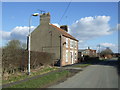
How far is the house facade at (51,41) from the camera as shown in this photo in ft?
88.4

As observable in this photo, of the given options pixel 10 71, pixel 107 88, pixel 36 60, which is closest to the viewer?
pixel 107 88

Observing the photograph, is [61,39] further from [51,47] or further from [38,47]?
[38,47]

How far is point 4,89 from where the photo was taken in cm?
793

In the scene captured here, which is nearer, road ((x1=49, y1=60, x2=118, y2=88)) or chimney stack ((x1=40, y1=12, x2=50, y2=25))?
road ((x1=49, y1=60, x2=118, y2=88))

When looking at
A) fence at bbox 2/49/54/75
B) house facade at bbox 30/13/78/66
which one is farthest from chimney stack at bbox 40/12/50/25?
fence at bbox 2/49/54/75

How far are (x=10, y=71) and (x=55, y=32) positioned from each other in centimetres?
1566

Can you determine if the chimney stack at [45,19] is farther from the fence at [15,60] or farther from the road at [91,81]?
the road at [91,81]

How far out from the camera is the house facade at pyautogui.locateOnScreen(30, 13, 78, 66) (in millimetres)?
26938

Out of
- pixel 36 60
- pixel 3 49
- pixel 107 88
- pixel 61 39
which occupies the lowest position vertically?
pixel 107 88

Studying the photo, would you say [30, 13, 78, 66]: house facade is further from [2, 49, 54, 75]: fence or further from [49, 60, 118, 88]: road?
[49, 60, 118, 88]: road

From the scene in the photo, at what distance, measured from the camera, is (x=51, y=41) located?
2766 centimetres

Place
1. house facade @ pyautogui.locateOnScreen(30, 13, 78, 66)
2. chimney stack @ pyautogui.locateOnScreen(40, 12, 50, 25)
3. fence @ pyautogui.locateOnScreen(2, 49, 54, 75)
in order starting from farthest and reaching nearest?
1. chimney stack @ pyautogui.locateOnScreen(40, 12, 50, 25)
2. house facade @ pyautogui.locateOnScreen(30, 13, 78, 66)
3. fence @ pyautogui.locateOnScreen(2, 49, 54, 75)

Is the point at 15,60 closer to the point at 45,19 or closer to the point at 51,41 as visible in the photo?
the point at 51,41

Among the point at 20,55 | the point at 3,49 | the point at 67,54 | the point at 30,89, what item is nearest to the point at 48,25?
the point at 67,54
